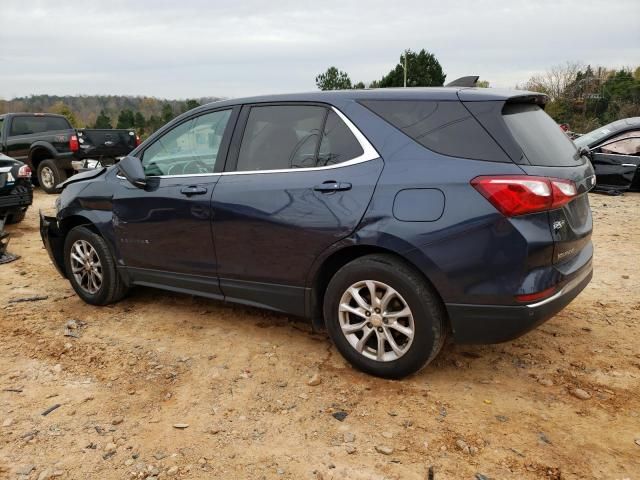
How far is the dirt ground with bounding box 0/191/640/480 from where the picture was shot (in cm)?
253

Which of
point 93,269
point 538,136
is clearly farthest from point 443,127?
point 93,269

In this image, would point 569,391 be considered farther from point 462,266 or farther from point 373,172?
point 373,172

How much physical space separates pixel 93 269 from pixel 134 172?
108cm

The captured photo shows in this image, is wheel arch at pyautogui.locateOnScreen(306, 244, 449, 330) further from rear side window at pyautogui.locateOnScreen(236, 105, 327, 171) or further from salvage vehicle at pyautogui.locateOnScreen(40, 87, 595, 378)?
rear side window at pyautogui.locateOnScreen(236, 105, 327, 171)

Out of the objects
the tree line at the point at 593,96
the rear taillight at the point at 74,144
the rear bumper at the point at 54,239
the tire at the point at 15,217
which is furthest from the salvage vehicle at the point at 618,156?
the tree line at the point at 593,96

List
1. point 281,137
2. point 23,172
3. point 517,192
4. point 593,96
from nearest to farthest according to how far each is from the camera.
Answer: point 517,192 → point 281,137 → point 23,172 → point 593,96

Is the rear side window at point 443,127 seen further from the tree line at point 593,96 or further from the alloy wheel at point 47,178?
the tree line at point 593,96

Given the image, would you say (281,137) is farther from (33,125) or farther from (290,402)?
(33,125)

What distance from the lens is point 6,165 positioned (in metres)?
7.82

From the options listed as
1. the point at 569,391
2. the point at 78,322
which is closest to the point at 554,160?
the point at 569,391

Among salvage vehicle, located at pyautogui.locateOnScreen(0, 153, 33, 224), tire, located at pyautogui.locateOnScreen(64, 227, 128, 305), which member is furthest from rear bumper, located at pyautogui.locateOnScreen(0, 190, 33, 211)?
tire, located at pyautogui.locateOnScreen(64, 227, 128, 305)

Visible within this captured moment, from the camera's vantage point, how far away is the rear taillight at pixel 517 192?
8.90 feet

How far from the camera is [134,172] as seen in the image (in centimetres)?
409

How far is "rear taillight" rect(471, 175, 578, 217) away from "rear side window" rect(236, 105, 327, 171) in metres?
1.13
